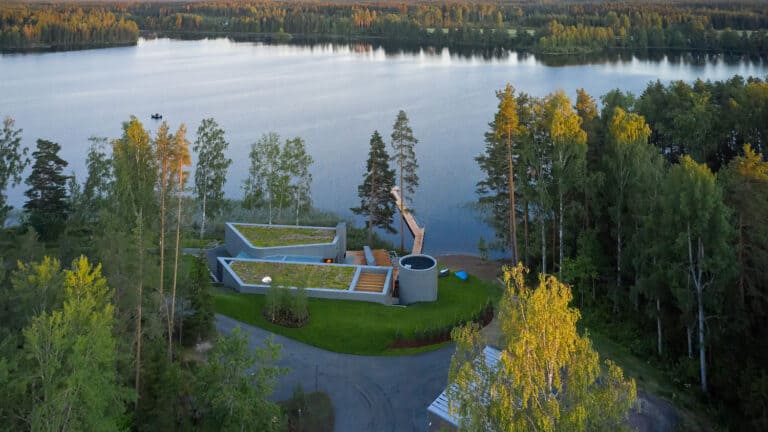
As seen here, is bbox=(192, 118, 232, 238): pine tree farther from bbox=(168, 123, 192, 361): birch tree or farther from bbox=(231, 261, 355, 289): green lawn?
bbox=(168, 123, 192, 361): birch tree

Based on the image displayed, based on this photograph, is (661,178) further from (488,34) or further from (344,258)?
(488,34)

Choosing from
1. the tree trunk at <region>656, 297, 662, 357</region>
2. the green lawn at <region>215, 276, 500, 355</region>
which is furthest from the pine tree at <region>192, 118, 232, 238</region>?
the tree trunk at <region>656, 297, 662, 357</region>

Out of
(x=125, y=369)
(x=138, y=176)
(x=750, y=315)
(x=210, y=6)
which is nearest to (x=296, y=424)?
(x=125, y=369)

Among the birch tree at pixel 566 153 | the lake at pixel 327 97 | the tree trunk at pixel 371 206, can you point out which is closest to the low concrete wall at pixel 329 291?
the birch tree at pixel 566 153

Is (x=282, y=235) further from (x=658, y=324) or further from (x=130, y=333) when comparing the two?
(x=658, y=324)

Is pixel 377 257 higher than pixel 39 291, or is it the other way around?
pixel 39 291

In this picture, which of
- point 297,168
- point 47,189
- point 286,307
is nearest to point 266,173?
point 297,168

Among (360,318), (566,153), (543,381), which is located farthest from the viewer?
(566,153)
